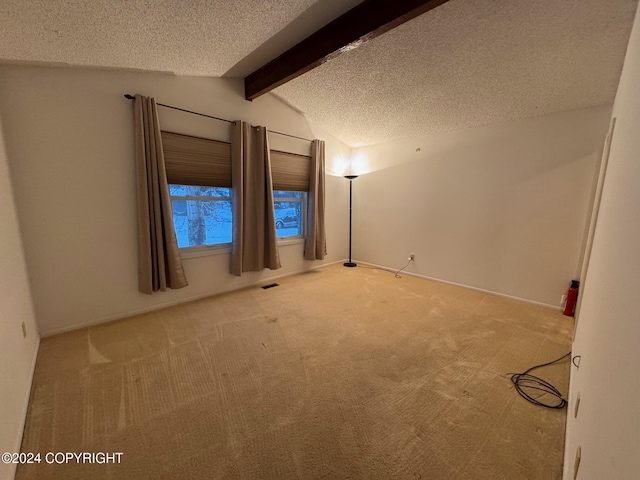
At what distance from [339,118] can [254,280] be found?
2675mm

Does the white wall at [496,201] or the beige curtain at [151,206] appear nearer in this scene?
the beige curtain at [151,206]

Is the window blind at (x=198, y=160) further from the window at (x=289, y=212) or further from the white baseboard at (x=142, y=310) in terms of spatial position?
the white baseboard at (x=142, y=310)

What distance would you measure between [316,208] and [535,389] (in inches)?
129

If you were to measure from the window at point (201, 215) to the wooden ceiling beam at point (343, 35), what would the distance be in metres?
1.42

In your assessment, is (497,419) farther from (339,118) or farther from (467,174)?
(339,118)

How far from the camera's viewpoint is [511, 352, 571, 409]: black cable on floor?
1600mm

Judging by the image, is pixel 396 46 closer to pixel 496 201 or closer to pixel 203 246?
pixel 496 201

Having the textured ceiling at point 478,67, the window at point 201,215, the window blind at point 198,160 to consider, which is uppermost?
the textured ceiling at point 478,67

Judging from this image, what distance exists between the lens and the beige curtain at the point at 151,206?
100.0 inches

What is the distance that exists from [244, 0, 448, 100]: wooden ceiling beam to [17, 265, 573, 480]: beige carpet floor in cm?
248

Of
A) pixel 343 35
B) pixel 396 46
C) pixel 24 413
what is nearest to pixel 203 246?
pixel 24 413

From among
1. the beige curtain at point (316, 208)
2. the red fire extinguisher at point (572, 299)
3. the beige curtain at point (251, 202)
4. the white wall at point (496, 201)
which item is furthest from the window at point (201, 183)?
the red fire extinguisher at point (572, 299)

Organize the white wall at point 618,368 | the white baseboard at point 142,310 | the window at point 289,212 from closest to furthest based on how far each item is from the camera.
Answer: the white wall at point 618,368 < the white baseboard at point 142,310 < the window at point 289,212

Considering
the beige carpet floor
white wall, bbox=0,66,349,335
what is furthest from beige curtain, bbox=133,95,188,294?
the beige carpet floor
